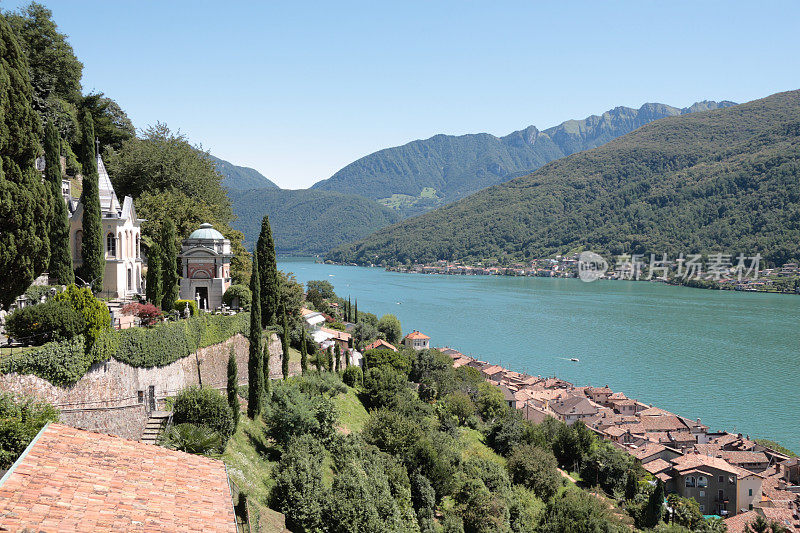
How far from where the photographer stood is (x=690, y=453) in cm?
3356

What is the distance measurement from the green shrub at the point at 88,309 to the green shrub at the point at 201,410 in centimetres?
239

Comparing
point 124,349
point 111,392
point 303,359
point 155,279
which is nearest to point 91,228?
point 155,279

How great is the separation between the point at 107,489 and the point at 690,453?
3472 cm

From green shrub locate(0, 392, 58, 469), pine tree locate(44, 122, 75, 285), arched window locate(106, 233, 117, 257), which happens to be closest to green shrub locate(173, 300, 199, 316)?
pine tree locate(44, 122, 75, 285)

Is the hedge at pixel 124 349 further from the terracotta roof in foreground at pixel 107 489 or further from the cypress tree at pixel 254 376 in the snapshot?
the terracotta roof in foreground at pixel 107 489

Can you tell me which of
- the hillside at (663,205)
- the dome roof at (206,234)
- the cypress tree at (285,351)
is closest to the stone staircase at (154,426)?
the cypress tree at (285,351)

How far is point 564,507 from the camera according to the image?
21047 millimetres

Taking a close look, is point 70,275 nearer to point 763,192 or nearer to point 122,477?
point 122,477

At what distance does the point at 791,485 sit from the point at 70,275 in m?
35.3

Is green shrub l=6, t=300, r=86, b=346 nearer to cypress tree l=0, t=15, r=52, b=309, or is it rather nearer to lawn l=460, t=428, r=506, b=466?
cypress tree l=0, t=15, r=52, b=309

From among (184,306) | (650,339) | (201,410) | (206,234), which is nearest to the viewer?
(201,410)

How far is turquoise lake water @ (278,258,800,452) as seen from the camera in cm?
4319

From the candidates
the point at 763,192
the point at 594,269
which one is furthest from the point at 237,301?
the point at 763,192

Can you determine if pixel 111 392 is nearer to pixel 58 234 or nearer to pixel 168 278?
pixel 58 234
